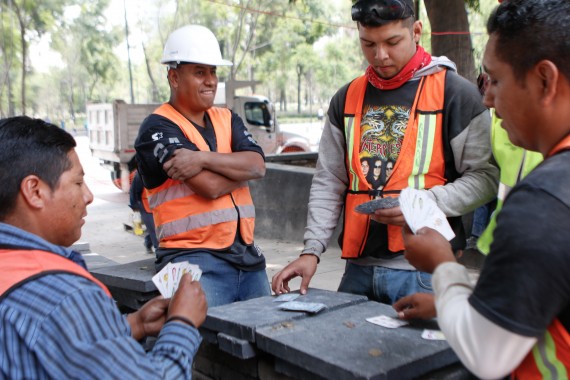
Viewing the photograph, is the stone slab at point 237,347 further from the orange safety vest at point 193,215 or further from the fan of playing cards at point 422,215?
the orange safety vest at point 193,215

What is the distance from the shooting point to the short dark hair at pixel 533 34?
1238mm

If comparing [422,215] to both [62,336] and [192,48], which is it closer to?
[62,336]

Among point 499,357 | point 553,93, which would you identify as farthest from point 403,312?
point 553,93

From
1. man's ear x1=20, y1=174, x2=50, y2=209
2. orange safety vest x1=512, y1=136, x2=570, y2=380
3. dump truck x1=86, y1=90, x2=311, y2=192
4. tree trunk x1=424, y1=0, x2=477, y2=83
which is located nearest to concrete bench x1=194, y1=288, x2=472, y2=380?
orange safety vest x1=512, y1=136, x2=570, y2=380

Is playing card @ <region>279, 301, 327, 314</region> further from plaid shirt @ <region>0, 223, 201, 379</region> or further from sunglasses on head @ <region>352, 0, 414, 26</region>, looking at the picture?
sunglasses on head @ <region>352, 0, 414, 26</region>

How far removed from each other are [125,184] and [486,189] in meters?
11.9

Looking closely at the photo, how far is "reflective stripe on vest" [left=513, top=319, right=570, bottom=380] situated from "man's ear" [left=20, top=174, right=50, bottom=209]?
1292 millimetres

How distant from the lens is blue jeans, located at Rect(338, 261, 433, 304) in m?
2.40

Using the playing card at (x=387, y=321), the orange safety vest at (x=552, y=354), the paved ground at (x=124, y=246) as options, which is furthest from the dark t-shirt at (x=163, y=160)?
the paved ground at (x=124, y=246)

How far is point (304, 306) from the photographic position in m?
2.16

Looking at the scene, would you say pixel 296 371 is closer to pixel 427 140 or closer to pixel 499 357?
pixel 499 357

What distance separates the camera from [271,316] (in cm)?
209

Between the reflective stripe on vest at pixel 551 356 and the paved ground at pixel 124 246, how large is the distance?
3932 millimetres

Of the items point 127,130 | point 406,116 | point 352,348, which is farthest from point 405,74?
point 127,130
